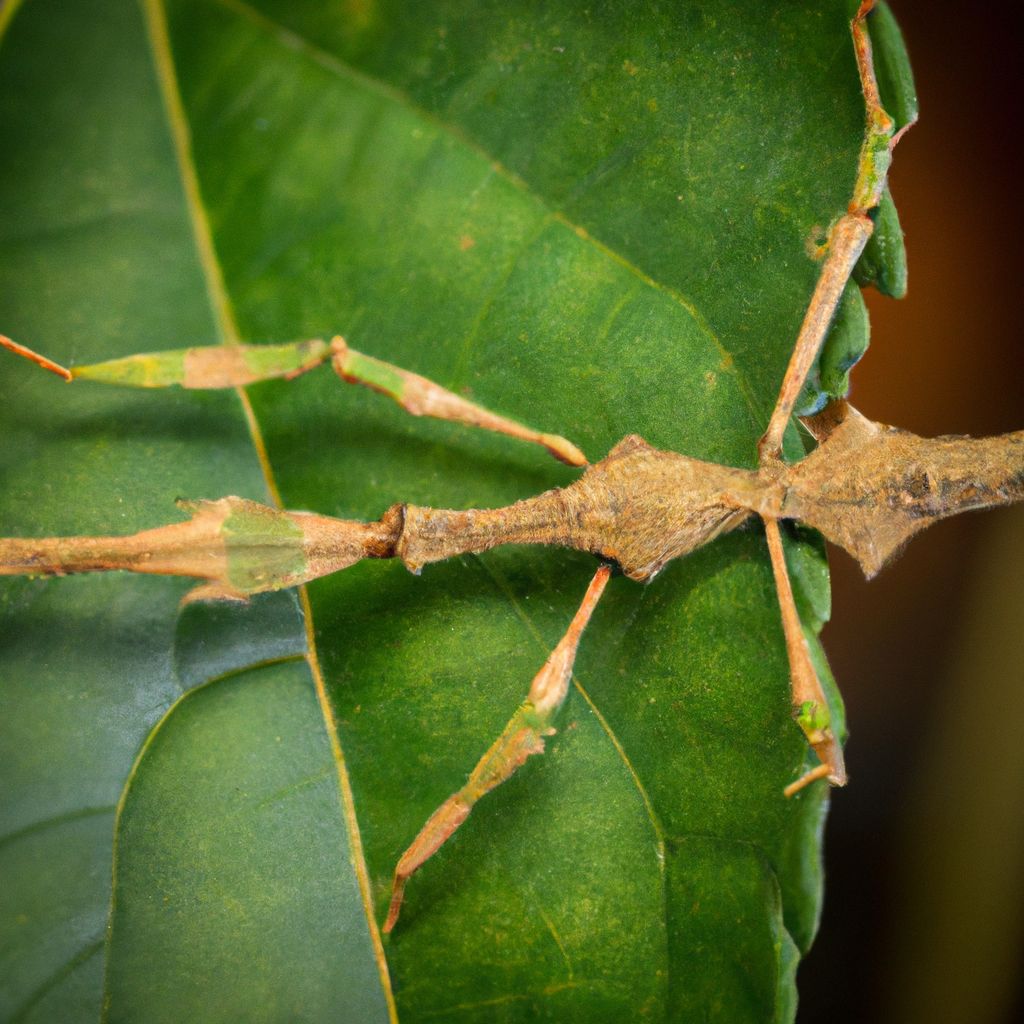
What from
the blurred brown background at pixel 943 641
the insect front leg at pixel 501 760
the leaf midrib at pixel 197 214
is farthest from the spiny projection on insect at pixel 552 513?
the blurred brown background at pixel 943 641

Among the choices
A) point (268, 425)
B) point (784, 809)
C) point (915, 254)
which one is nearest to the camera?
point (784, 809)

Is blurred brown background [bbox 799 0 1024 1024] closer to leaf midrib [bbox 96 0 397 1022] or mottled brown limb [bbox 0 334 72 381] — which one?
leaf midrib [bbox 96 0 397 1022]

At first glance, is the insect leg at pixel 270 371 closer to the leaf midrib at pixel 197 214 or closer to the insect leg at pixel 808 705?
the leaf midrib at pixel 197 214

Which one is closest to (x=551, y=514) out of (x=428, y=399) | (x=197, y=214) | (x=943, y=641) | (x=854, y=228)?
(x=428, y=399)

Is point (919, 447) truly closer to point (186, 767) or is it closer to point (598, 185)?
point (598, 185)

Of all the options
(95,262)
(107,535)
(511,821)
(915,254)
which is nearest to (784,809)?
(511,821)

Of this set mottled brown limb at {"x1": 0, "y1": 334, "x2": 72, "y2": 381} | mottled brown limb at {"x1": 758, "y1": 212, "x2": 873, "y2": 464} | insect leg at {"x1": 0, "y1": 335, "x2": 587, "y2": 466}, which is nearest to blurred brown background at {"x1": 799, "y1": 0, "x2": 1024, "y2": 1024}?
mottled brown limb at {"x1": 758, "y1": 212, "x2": 873, "y2": 464}
